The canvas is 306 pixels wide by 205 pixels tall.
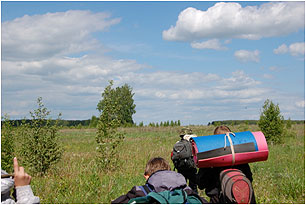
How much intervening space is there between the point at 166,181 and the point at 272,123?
20936 mm

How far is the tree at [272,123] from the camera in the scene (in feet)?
74.1

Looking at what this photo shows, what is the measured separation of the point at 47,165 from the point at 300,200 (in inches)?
294

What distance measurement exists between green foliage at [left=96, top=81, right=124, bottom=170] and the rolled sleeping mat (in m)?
7.26

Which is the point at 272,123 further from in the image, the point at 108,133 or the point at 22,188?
the point at 22,188

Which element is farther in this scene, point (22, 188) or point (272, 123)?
point (272, 123)

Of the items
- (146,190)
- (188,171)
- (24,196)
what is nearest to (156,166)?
(146,190)

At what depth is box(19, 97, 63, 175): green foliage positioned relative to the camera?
10539mm

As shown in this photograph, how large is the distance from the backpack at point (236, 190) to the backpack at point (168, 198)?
→ 584mm

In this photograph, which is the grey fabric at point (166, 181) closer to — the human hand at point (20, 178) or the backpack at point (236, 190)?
the backpack at point (236, 190)

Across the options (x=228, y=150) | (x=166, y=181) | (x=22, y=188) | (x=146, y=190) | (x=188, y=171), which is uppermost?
(x=228, y=150)

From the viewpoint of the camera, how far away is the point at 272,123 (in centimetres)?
2269

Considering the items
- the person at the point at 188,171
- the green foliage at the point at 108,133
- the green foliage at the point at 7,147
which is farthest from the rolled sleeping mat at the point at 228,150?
the green foliage at the point at 7,147

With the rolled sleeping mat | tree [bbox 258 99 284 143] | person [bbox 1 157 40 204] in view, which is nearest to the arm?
person [bbox 1 157 40 204]

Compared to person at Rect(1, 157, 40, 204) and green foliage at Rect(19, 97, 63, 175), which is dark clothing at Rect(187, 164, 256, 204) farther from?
green foliage at Rect(19, 97, 63, 175)
